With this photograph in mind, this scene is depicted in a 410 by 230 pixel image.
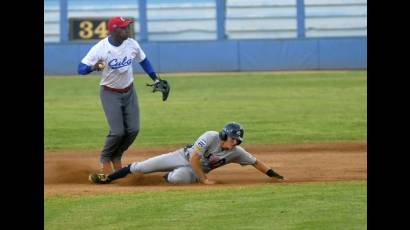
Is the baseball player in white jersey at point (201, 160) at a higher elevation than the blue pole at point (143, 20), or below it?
below

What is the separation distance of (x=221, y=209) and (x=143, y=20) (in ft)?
96.6

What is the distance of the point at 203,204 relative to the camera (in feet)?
34.8

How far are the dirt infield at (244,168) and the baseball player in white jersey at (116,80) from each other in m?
0.56

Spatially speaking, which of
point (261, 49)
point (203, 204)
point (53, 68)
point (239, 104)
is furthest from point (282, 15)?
point (203, 204)

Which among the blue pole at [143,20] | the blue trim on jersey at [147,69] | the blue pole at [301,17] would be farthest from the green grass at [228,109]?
the blue pole at [143,20]

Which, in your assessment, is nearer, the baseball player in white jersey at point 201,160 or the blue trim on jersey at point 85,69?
the baseball player in white jersey at point 201,160

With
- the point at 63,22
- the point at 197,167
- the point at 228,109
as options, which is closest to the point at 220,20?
the point at 63,22

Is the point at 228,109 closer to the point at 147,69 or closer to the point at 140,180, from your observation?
the point at 147,69

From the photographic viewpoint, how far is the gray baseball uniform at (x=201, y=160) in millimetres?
12508

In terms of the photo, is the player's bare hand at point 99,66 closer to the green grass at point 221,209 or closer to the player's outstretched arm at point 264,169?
the green grass at point 221,209

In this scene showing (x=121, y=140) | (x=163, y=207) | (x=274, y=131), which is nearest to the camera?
(x=163, y=207)
